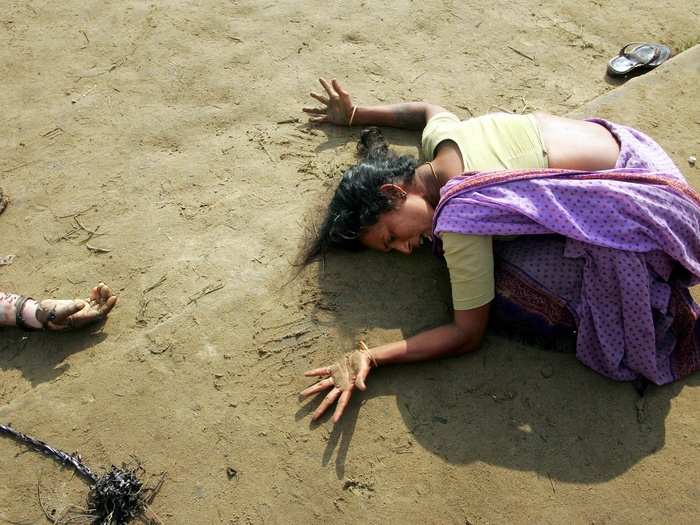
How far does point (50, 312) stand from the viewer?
→ 255cm

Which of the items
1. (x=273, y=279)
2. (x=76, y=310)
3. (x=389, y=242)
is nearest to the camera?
(x=76, y=310)

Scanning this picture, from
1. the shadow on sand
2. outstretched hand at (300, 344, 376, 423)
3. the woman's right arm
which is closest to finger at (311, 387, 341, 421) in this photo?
outstretched hand at (300, 344, 376, 423)

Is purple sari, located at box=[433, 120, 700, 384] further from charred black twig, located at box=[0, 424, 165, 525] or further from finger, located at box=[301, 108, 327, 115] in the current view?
charred black twig, located at box=[0, 424, 165, 525]

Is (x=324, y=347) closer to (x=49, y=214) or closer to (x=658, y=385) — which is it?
(x=658, y=385)

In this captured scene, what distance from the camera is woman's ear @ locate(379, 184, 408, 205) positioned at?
258cm

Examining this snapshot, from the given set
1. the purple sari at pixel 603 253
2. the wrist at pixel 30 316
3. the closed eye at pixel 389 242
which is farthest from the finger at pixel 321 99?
the wrist at pixel 30 316

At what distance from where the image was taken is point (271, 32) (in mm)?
3854

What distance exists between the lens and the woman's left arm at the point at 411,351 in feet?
7.79

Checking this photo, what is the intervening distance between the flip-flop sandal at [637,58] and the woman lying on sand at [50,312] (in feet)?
9.24

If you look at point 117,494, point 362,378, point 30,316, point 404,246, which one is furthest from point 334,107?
point 117,494

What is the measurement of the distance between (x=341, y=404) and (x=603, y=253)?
105 cm

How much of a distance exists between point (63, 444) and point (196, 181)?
133 cm

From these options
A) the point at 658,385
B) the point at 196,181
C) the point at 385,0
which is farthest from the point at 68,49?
the point at 658,385

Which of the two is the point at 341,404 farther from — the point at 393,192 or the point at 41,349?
the point at 41,349
